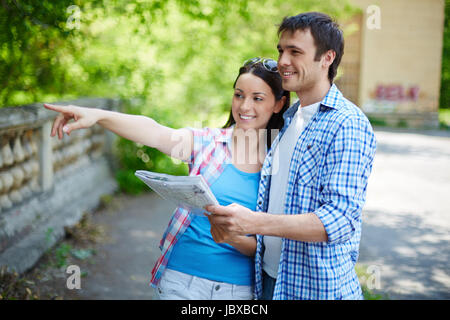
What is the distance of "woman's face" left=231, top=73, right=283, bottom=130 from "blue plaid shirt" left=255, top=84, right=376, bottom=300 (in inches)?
14.7

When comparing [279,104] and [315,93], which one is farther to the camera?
[279,104]

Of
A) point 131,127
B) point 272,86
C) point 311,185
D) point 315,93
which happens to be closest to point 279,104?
point 272,86

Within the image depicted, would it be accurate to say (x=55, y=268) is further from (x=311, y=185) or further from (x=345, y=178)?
(x=345, y=178)

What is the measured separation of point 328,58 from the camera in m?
2.08

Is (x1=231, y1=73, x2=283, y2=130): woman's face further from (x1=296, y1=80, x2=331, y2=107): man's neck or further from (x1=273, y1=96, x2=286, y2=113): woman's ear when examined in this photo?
(x1=296, y1=80, x2=331, y2=107): man's neck

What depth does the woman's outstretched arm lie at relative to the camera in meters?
2.15

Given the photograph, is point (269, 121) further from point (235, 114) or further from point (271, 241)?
point (271, 241)

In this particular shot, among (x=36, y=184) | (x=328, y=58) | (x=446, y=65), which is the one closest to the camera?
(x=328, y=58)

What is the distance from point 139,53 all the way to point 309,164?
7631mm

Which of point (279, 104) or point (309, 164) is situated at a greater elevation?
point (279, 104)

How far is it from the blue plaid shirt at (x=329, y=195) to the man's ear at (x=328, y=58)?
0.10 metres

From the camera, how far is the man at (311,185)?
1.81 m

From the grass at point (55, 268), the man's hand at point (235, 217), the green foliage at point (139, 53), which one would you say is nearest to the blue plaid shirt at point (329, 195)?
the man's hand at point (235, 217)

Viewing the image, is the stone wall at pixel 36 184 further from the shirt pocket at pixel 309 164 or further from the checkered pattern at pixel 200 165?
Answer: the shirt pocket at pixel 309 164
